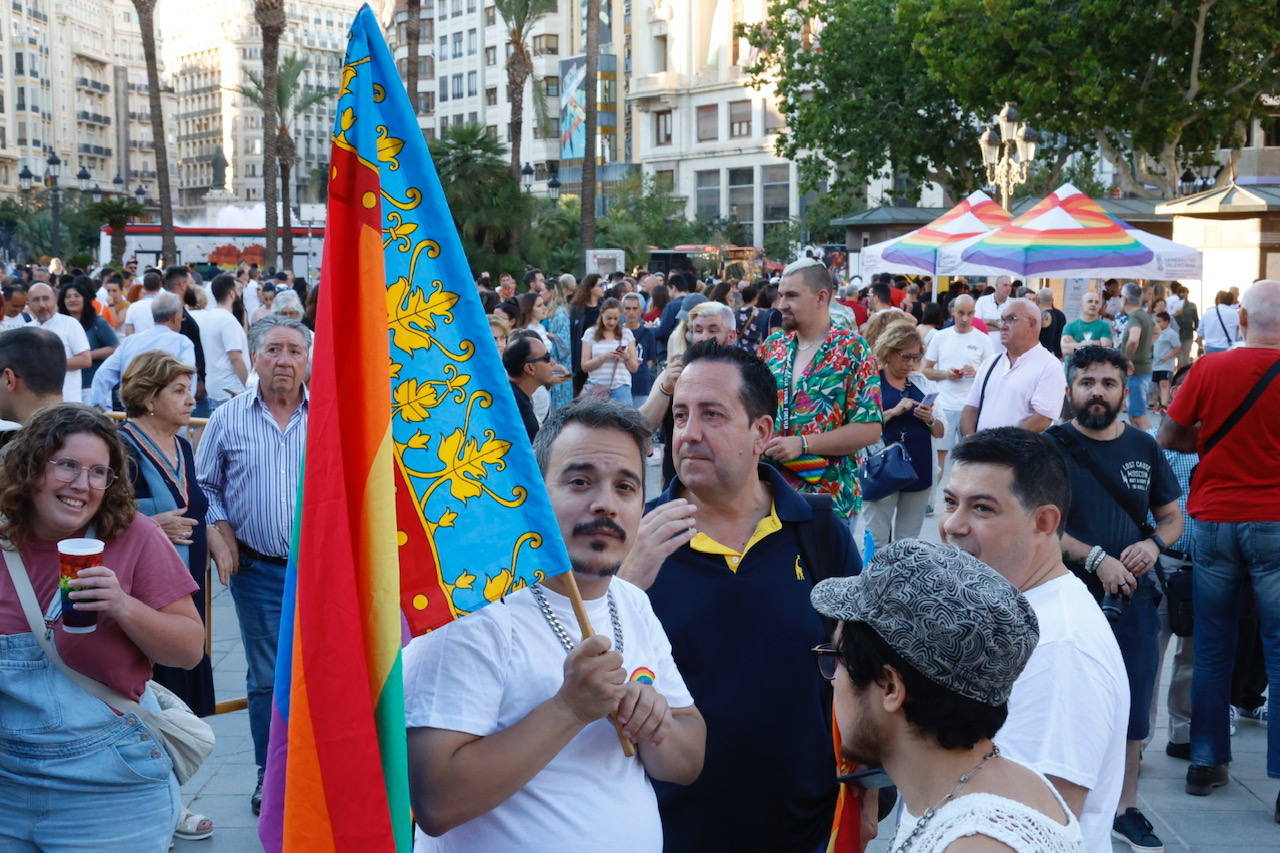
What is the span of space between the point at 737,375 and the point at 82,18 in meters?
131

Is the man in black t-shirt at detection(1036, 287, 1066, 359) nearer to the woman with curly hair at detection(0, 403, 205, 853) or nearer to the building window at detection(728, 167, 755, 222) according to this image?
the woman with curly hair at detection(0, 403, 205, 853)

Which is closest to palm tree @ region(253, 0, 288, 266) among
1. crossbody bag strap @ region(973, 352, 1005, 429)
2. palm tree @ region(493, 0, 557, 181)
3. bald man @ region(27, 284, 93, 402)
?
palm tree @ region(493, 0, 557, 181)

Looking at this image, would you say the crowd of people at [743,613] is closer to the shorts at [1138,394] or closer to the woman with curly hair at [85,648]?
the woman with curly hair at [85,648]

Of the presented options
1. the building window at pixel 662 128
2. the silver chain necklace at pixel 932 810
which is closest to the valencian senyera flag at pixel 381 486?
the silver chain necklace at pixel 932 810

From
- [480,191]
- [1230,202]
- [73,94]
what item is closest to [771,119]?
[480,191]

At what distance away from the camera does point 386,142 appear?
2.59 metres

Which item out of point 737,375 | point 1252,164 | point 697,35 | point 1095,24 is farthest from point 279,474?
point 697,35

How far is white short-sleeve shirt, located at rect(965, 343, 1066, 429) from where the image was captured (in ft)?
25.9

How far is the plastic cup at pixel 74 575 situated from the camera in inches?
134

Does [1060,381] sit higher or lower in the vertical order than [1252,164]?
lower

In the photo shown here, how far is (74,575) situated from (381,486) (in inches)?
54.1

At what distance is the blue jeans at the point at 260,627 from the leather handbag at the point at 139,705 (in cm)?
166

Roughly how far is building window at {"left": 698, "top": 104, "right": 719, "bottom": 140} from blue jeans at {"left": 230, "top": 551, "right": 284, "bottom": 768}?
68.8 m

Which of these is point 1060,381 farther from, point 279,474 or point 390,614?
point 390,614
